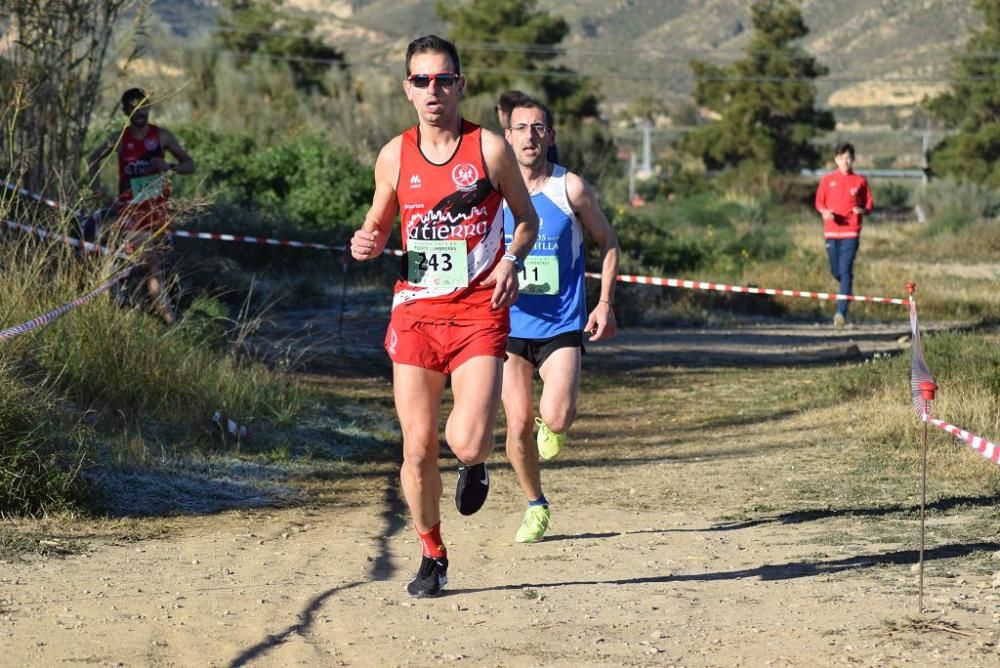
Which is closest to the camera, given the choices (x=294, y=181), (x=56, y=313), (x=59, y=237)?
(x=56, y=313)

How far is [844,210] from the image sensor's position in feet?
56.4

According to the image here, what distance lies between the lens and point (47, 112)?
39.2 feet

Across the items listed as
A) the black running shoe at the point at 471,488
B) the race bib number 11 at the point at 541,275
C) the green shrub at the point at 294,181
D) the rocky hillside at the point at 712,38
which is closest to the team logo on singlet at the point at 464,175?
the black running shoe at the point at 471,488

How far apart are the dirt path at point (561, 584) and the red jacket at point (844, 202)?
749 centimetres

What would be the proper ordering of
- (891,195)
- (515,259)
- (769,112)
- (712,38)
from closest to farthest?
(515,259), (891,195), (769,112), (712,38)

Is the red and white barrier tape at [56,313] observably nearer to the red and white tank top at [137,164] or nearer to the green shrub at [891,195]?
the red and white tank top at [137,164]

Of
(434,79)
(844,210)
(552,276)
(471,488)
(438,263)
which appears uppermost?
(434,79)

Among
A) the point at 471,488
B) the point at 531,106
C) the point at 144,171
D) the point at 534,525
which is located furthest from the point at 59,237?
the point at 471,488

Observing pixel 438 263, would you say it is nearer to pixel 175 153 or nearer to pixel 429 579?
pixel 429 579

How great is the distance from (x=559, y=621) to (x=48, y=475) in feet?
9.24

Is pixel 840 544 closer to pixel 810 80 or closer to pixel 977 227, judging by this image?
pixel 977 227

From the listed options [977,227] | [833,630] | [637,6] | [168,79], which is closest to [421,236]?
[833,630]

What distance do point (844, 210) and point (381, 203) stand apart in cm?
1186

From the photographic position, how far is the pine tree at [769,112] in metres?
48.7
